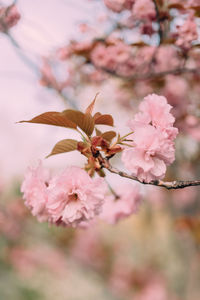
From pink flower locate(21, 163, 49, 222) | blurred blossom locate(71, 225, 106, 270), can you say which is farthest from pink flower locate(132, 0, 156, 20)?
blurred blossom locate(71, 225, 106, 270)

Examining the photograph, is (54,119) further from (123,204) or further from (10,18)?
(10,18)

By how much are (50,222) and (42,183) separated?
10 centimetres

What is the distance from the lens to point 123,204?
108 cm

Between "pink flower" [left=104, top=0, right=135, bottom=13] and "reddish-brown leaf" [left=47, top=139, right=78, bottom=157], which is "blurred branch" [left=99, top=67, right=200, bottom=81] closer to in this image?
"pink flower" [left=104, top=0, right=135, bottom=13]

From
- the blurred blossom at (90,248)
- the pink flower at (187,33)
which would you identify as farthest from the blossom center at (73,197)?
the blurred blossom at (90,248)

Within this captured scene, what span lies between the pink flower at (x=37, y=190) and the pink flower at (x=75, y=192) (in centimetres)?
7

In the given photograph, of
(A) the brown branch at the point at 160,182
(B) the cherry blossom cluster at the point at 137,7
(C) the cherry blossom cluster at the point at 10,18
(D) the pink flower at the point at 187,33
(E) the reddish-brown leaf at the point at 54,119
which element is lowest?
(E) the reddish-brown leaf at the point at 54,119

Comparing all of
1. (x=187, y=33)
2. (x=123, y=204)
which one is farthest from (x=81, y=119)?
(x=187, y=33)

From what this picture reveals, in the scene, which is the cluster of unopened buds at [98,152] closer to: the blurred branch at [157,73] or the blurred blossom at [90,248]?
the blurred branch at [157,73]

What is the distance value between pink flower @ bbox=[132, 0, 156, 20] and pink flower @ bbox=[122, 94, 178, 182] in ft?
1.91

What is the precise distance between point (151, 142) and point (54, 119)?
202 mm

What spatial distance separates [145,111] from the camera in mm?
689

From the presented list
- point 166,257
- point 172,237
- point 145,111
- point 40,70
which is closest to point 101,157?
point 145,111

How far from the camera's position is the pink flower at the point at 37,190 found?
739mm
